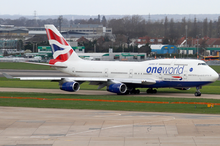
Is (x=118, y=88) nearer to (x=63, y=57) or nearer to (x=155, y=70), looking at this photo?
(x=155, y=70)

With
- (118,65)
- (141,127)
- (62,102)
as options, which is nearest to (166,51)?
(118,65)

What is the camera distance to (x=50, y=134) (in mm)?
24328

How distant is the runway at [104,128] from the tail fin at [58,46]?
2249 cm

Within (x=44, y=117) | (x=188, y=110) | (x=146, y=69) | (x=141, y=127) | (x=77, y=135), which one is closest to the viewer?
(x=77, y=135)

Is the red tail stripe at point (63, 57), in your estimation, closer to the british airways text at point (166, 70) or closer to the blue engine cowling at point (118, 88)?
the blue engine cowling at point (118, 88)

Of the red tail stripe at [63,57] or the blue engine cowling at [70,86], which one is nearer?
the blue engine cowling at [70,86]

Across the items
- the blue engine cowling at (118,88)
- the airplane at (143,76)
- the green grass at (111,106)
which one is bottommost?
the green grass at (111,106)

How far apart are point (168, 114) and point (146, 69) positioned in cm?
1751

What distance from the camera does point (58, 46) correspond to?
5475 cm

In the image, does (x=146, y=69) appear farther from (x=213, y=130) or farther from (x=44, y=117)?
(x=213, y=130)

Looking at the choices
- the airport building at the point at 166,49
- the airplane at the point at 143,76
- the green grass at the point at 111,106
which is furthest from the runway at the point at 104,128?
the airport building at the point at 166,49

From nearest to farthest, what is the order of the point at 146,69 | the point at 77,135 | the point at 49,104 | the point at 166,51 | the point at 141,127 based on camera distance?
the point at 77,135, the point at 141,127, the point at 49,104, the point at 146,69, the point at 166,51

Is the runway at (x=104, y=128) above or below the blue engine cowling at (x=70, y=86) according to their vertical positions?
below

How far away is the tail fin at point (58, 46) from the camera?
2143 inches
